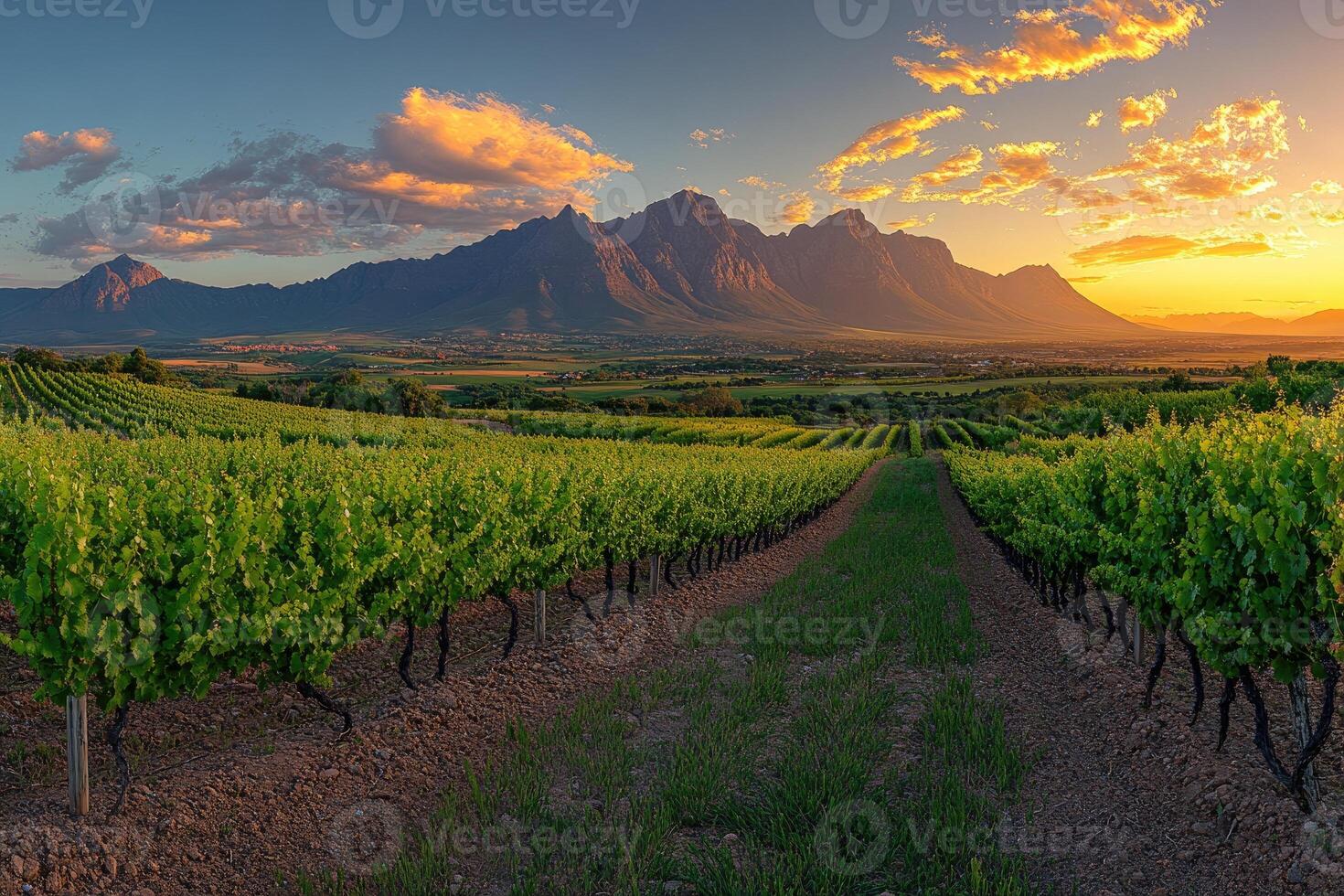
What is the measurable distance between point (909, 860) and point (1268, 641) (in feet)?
11.6

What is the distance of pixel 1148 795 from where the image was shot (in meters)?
6.50

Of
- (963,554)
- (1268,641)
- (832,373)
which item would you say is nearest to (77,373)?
(963,554)

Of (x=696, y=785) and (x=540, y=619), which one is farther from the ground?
(x=696, y=785)

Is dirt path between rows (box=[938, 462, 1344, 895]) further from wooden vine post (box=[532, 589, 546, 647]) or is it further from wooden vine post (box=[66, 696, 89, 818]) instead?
wooden vine post (box=[66, 696, 89, 818])

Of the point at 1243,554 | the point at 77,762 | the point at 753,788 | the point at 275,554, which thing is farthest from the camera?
the point at 275,554

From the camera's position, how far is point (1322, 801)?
229 inches

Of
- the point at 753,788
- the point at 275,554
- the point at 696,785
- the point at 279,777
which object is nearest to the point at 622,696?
the point at 696,785

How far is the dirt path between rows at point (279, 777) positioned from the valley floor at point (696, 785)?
24 mm

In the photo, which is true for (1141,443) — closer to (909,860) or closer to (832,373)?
(909,860)

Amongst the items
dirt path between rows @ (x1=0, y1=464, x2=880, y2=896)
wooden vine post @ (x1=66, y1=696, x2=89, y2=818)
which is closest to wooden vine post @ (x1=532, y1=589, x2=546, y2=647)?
dirt path between rows @ (x1=0, y1=464, x2=880, y2=896)

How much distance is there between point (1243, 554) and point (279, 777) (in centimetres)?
921

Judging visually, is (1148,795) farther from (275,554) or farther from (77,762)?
(77,762)

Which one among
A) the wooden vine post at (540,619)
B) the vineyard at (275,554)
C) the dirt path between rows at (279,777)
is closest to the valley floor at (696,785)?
the dirt path between rows at (279,777)

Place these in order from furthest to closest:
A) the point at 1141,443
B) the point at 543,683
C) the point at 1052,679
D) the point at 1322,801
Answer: the point at 1141,443, the point at 1052,679, the point at 543,683, the point at 1322,801
